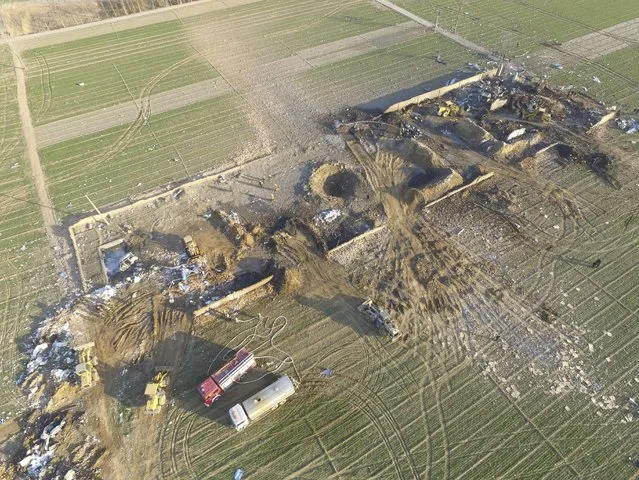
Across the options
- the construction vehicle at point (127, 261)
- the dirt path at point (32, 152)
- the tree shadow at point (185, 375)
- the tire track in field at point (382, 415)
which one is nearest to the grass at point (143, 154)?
the dirt path at point (32, 152)

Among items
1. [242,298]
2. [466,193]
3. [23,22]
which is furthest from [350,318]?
[23,22]

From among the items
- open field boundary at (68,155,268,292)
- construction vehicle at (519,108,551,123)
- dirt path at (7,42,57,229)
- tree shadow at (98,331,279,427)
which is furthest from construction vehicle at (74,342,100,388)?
construction vehicle at (519,108,551,123)

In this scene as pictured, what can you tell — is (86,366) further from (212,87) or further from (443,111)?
(443,111)

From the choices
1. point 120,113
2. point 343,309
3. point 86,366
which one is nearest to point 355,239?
point 343,309

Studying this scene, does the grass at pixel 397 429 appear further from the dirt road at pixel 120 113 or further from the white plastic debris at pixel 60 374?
the dirt road at pixel 120 113

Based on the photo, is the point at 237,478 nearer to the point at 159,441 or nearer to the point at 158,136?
the point at 159,441
